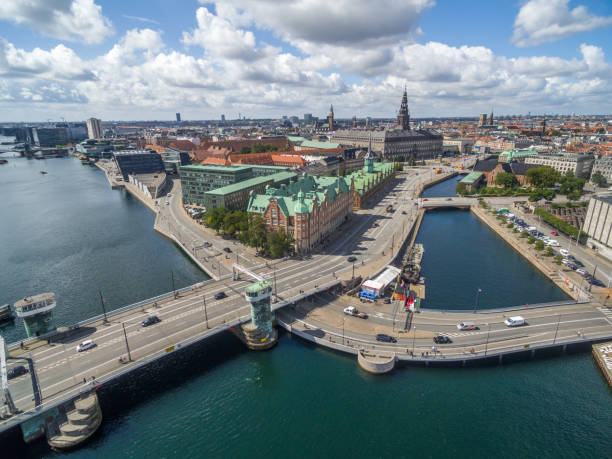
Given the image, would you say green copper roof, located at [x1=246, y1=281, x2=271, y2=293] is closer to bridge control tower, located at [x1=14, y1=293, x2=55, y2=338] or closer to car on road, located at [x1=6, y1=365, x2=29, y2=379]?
car on road, located at [x1=6, y1=365, x2=29, y2=379]

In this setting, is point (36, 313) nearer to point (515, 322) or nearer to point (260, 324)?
point (260, 324)

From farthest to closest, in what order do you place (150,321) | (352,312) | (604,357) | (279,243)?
(279,243)
(352,312)
(150,321)
(604,357)

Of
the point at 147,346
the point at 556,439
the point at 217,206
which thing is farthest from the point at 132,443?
the point at 217,206

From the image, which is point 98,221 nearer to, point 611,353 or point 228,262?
point 228,262

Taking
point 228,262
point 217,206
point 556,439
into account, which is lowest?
point 556,439

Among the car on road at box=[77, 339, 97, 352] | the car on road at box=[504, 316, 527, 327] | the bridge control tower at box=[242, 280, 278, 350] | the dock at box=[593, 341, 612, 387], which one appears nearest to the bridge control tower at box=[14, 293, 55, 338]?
the car on road at box=[77, 339, 97, 352]

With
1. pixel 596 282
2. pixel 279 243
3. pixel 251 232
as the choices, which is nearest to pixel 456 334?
pixel 279 243
